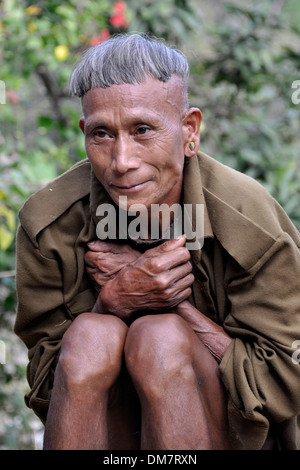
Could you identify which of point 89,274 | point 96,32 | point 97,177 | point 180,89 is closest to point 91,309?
point 89,274

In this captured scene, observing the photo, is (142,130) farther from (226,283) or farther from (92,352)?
(92,352)

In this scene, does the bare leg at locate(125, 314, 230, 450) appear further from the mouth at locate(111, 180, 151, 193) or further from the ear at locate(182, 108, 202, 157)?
the ear at locate(182, 108, 202, 157)

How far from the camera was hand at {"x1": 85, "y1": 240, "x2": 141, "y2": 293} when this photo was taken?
244 centimetres

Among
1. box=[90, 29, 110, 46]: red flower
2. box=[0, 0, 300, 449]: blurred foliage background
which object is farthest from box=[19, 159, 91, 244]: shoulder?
box=[90, 29, 110, 46]: red flower

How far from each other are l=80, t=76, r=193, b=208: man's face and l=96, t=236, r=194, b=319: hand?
0.19m

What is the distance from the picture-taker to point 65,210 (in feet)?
8.14

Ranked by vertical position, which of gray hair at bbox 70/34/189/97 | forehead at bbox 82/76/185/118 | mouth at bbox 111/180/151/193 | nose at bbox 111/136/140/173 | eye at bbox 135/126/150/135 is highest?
gray hair at bbox 70/34/189/97

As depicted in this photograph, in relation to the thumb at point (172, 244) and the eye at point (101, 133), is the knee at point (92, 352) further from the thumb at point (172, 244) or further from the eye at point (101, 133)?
the eye at point (101, 133)

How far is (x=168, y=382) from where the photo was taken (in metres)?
2.00

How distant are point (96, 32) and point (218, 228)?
11.3ft

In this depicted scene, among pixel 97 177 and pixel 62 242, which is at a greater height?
pixel 97 177

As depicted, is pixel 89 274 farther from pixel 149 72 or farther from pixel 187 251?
pixel 149 72

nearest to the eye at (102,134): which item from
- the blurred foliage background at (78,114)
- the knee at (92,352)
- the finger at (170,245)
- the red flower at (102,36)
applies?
the finger at (170,245)

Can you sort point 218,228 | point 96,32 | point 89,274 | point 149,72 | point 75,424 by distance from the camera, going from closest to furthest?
1. point 75,424
2. point 149,72
3. point 218,228
4. point 89,274
5. point 96,32
